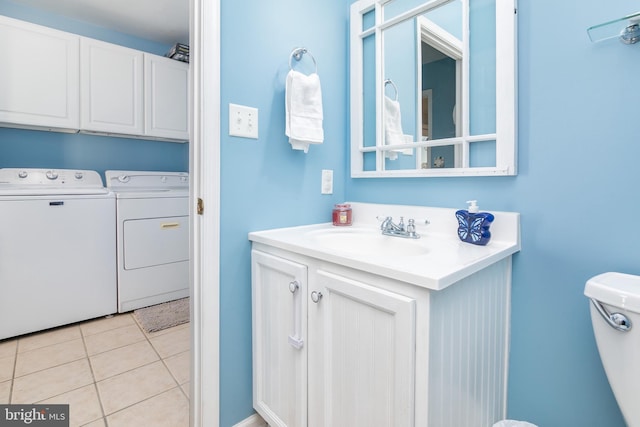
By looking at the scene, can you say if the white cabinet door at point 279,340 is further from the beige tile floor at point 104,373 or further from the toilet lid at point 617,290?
the toilet lid at point 617,290

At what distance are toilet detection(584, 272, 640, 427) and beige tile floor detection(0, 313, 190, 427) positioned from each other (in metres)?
1.47

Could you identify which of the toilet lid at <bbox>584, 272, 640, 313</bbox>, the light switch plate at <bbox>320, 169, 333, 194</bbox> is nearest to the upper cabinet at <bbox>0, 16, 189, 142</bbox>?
the light switch plate at <bbox>320, 169, 333, 194</bbox>

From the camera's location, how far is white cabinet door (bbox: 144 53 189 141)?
277cm

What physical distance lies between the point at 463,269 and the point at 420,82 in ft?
2.99

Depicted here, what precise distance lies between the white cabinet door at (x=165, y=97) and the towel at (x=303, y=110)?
2060 millimetres

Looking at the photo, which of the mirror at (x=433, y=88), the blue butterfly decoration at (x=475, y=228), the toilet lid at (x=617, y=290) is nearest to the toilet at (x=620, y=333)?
the toilet lid at (x=617, y=290)

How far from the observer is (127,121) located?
2.69 meters

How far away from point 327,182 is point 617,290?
1.09 meters

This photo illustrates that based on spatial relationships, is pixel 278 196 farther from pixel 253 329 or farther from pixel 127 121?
pixel 127 121

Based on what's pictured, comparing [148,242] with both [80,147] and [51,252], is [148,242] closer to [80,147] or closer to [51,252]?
[51,252]

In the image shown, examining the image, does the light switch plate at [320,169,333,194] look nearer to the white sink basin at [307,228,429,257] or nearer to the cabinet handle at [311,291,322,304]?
the white sink basin at [307,228,429,257]

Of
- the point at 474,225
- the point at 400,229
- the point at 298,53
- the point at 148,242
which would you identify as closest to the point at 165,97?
the point at 148,242

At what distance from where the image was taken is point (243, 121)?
1200 mm

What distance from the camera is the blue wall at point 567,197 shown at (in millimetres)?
872
